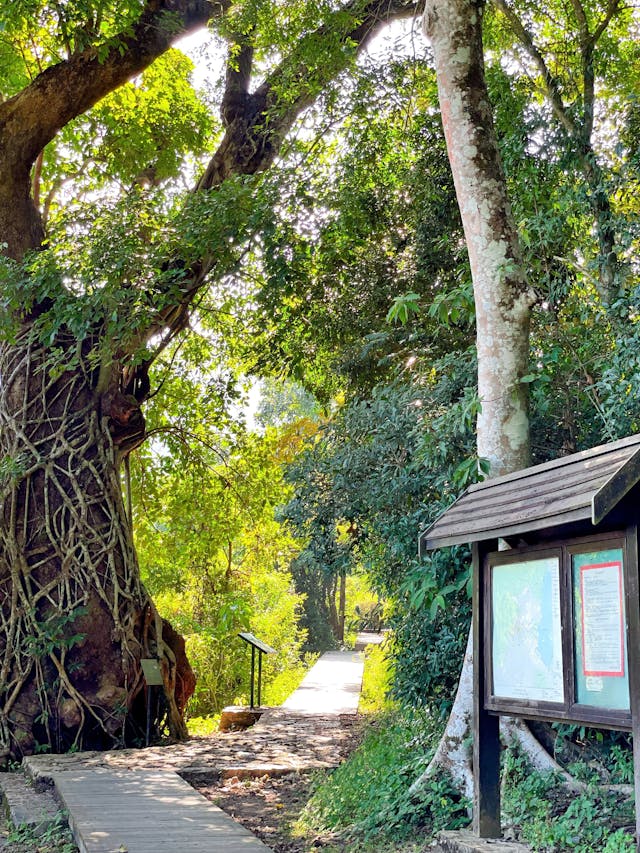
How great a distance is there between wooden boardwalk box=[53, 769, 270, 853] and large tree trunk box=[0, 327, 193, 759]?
2.01m

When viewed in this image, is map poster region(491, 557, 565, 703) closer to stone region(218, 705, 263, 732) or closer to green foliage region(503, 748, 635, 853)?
green foliage region(503, 748, 635, 853)

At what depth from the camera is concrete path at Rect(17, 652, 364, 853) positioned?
5113mm

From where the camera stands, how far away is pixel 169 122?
12.8 meters

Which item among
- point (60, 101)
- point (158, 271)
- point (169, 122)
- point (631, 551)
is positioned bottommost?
point (631, 551)

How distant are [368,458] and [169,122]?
7.80m

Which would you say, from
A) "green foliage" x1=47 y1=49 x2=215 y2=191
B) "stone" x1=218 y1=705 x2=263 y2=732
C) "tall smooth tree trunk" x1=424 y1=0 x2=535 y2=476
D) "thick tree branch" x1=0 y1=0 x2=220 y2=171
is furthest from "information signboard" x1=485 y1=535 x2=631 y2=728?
"green foliage" x1=47 y1=49 x2=215 y2=191

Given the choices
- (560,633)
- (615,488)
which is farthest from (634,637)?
(615,488)

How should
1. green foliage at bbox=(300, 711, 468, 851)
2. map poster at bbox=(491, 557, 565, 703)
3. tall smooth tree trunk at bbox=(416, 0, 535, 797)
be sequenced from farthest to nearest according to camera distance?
tall smooth tree trunk at bbox=(416, 0, 535, 797) → green foliage at bbox=(300, 711, 468, 851) → map poster at bbox=(491, 557, 565, 703)

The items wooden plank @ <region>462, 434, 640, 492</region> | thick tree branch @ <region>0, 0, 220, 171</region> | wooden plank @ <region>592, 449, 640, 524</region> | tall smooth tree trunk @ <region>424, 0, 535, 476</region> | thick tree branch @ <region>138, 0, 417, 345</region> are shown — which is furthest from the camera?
thick tree branch @ <region>0, 0, 220, 171</region>

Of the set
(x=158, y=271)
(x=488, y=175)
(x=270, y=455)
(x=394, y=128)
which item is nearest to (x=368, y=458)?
(x=488, y=175)

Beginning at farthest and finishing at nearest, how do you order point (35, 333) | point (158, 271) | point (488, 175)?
point (35, 333) < point (158, 271) < point (488, 175)

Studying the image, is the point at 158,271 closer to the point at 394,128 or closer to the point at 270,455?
the point at 394,128

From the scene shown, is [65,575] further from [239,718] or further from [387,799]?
[387,799]

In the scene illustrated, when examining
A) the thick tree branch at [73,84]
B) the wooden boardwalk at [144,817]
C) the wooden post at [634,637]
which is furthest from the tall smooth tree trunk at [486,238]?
the thick tree branch at [73,84]
